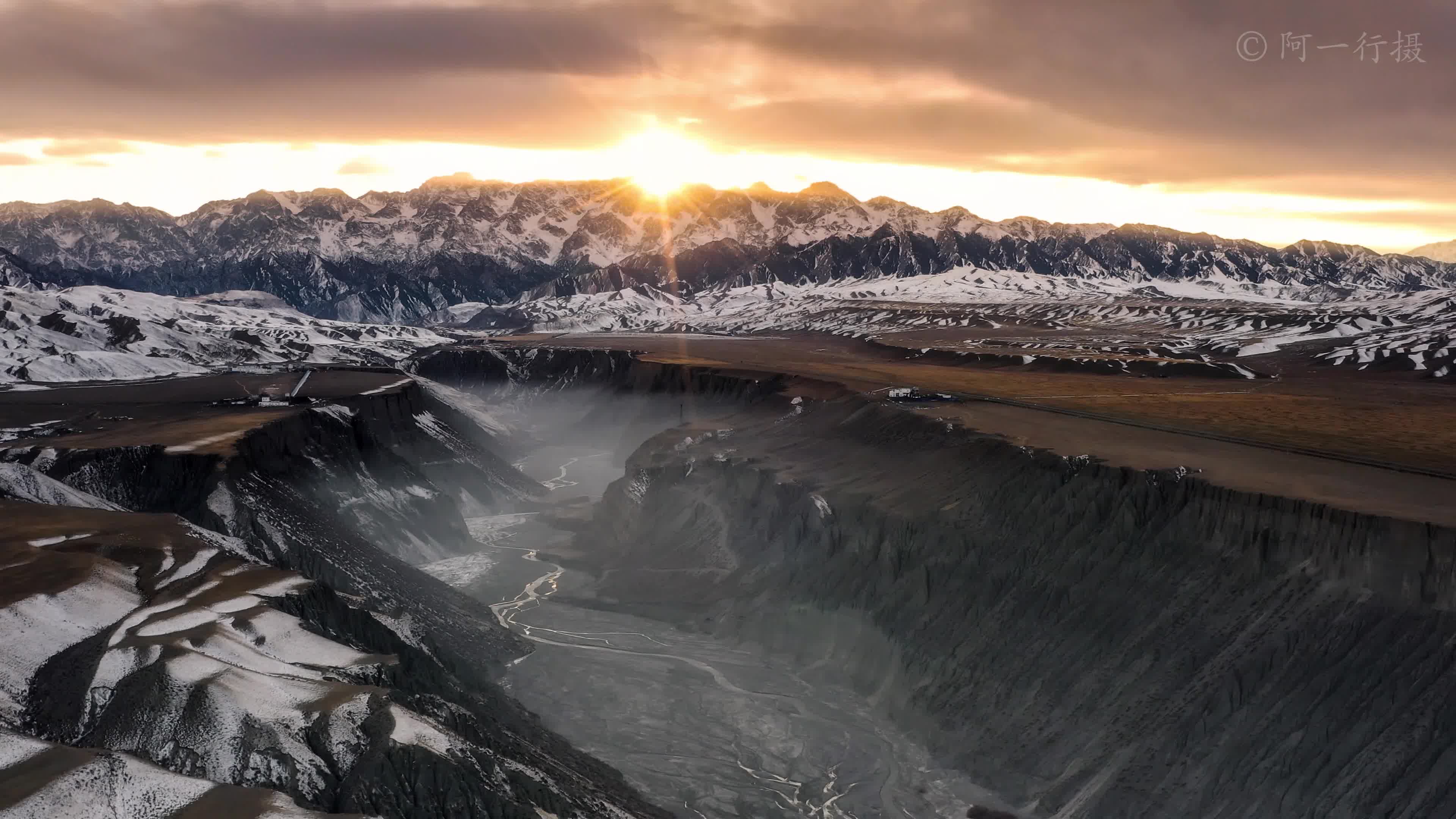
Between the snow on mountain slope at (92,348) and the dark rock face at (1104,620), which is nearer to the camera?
the dark rock face at (1104,620)

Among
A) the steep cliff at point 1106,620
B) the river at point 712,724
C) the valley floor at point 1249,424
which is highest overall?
the valley floor at point 1249,424

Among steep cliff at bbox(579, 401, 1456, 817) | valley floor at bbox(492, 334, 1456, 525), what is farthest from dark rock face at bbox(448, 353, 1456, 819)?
valley floor at bbox(492, 334, 1456, 525)

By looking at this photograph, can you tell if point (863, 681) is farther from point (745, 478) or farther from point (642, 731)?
point (745, 478)

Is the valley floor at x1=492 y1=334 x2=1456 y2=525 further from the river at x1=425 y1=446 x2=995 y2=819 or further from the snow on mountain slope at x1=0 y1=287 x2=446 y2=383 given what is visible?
the snow on mountain slope at x1=0 y1=287 x2=446 y2=383

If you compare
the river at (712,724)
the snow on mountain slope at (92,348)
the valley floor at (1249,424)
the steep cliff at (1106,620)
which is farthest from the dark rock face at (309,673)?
the snow on mountain slope at (92,348)

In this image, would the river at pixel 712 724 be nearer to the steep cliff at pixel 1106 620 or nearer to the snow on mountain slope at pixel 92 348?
the steep cliff at pixel 1106 620

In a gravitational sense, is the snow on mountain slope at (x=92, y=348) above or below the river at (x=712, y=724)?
above

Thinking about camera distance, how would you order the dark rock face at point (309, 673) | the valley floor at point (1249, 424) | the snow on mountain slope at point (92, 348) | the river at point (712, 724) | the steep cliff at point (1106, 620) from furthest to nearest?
1. the snow on mountain slope at point (92, 348)
2. the valley floor at point (1249, 424)
3. the river at point (712, 724)
4. the steep cliff at point (1106, 620)
5. the dark rock face at point (309, 673)

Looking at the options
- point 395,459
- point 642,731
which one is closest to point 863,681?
point 642,731

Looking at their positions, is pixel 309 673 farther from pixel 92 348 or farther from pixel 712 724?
pixel 92 348

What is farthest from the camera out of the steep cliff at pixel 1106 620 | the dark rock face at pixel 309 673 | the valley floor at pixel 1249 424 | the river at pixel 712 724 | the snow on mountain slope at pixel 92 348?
the snow on mountain slope at pixel 92 348

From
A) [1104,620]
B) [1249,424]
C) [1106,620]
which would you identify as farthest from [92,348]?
[1106,620]
